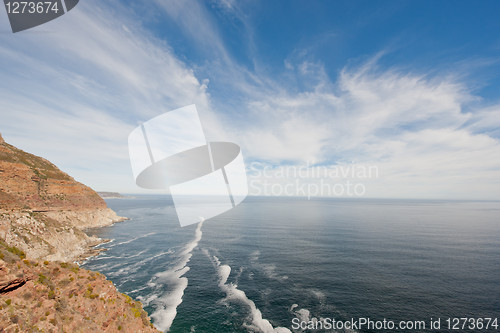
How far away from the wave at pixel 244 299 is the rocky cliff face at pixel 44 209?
44.0 metres

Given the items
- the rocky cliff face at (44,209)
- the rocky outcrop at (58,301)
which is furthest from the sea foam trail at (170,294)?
the rocky cliff face at (44,209)

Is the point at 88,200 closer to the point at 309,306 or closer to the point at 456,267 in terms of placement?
the point at 309,306

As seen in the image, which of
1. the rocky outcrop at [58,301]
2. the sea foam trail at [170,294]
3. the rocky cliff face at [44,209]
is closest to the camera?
the rocky outcrop at [58,301]

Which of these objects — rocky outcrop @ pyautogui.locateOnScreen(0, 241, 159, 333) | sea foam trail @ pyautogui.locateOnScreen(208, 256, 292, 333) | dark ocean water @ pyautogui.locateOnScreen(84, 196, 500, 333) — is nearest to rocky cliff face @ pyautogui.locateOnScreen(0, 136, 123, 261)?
dark ocean water @ pyautogui.locateOnScreen(84, 196, 500, 333)

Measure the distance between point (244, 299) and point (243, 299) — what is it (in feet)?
0.61

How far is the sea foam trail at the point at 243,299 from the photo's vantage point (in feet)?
102

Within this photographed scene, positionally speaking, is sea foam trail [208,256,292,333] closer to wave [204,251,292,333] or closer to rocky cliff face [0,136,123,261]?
wave [204,251,292,333]

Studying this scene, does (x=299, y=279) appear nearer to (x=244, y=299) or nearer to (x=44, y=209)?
(x=244, y=299)

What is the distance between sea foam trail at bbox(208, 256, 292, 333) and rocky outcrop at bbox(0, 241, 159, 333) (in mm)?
16810

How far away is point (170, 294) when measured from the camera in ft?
136

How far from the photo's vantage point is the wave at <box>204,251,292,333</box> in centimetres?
3109

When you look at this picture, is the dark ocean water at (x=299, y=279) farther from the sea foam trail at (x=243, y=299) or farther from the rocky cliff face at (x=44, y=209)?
the rocky cliff face at (x=44, y=209)

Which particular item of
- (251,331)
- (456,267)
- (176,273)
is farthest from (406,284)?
(176,273)

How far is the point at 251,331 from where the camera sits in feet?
100.0
